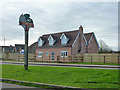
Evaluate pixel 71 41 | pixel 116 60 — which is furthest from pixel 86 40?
pixel 116 60

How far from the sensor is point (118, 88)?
25.0ft

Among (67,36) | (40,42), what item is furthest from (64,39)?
(40,42)

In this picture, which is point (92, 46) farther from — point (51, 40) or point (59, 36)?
point (51, 40)

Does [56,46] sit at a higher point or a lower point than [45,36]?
lower

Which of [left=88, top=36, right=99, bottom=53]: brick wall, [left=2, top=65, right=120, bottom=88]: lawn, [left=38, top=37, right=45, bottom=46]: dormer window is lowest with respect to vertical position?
[left=2, top=65, right=120, bottom=88]: lawn

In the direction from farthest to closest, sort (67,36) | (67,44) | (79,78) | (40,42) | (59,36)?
1. (40,42)
2. (59,36)
3. (67,36)
4. (67,44)
5. (79,78)

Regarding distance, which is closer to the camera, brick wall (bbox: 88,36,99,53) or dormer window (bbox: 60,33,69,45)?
dormer window (bbox: 60,33,69,45)

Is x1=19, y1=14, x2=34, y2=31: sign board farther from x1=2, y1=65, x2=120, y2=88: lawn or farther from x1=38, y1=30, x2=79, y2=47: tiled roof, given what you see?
x1=38, y1=30, x2=79, y2=47: tiled roof

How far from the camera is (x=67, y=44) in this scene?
36438mm

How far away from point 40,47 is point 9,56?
9.72 metres

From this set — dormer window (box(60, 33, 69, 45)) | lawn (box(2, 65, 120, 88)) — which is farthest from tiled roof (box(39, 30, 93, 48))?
lawn (box(2, 65, 120, 88))

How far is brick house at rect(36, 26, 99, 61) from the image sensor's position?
119ft

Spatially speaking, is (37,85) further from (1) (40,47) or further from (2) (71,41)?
(1) (40,47)


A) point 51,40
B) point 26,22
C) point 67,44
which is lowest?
point 67,44
